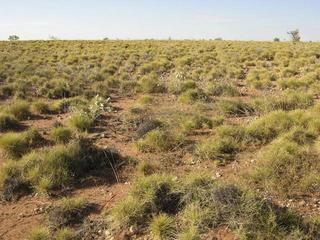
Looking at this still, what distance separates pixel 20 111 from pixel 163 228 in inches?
278

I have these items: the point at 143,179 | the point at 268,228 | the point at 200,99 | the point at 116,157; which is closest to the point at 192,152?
the point at 116,157

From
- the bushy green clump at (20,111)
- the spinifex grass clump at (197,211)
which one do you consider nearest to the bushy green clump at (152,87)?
the bushy green clump at (20,111)

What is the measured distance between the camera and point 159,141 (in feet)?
25.9

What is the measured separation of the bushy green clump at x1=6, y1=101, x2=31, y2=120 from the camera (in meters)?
10.5

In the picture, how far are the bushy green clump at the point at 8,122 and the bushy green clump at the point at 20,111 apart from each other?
0.48 m

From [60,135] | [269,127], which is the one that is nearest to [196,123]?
[269,127]

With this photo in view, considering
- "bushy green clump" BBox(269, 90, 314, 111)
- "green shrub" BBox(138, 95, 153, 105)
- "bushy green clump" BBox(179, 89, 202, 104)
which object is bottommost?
"green shrub" BBox(138, 95, 153, 105)

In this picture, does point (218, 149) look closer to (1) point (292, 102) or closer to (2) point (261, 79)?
(1) point (292, 102)

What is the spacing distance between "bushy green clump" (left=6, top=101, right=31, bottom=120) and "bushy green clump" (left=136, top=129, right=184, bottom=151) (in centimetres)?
411

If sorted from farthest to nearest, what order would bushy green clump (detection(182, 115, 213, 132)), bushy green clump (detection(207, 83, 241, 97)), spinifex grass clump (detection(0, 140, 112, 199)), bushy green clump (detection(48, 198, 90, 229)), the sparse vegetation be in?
bushy green clump (detection(207, 83, 241, 97)), bushy green clump (detection(182, 115, 213, 132)), spinifex grass clump (detection(0, 140, 112, 199)), bushy green clump (detection(48, 198, 90, 229)), the sparse vegetation

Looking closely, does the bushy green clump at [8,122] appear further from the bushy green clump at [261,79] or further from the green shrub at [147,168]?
the bushy green clump at [261,79]

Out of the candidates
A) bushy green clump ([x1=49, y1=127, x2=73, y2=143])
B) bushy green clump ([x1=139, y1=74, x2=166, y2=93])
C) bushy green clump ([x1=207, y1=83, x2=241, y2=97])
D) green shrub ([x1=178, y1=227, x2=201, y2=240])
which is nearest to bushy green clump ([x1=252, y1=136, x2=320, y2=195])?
green shrub ([x1=178, y1=227, x2=201, y2=240])

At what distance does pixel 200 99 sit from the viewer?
39.5ft

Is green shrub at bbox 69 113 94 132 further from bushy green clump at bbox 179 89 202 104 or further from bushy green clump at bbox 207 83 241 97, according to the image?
bushy green clump at bbox 207 83 241 97
